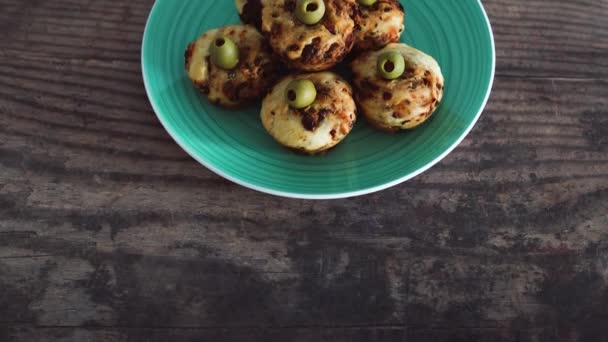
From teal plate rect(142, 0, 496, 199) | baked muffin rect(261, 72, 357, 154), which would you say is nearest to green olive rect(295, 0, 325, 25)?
baked muffin rect(261, 72, 357, 154)

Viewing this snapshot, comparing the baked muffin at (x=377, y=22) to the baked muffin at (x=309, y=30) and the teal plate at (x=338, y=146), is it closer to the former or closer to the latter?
the baked muffin at (x=309, y=30)

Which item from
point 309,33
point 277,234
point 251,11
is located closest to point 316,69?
point 309,33

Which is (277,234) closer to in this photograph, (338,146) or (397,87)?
(338,146)

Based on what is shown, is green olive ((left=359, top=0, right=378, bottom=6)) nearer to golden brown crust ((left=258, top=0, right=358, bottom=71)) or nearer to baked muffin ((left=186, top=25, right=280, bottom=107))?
golden brown crust ((left=258, top=0, right=358, bottom=71))

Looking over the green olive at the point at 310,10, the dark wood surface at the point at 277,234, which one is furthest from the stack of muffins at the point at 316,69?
the dark wood surface at the point at 277,234

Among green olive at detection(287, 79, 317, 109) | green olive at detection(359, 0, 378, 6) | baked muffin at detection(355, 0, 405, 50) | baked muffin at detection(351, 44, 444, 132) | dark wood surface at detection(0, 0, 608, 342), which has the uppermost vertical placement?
green olive at detection(359, 0, 378, 6)

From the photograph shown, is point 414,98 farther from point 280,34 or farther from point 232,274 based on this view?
point 232,274
